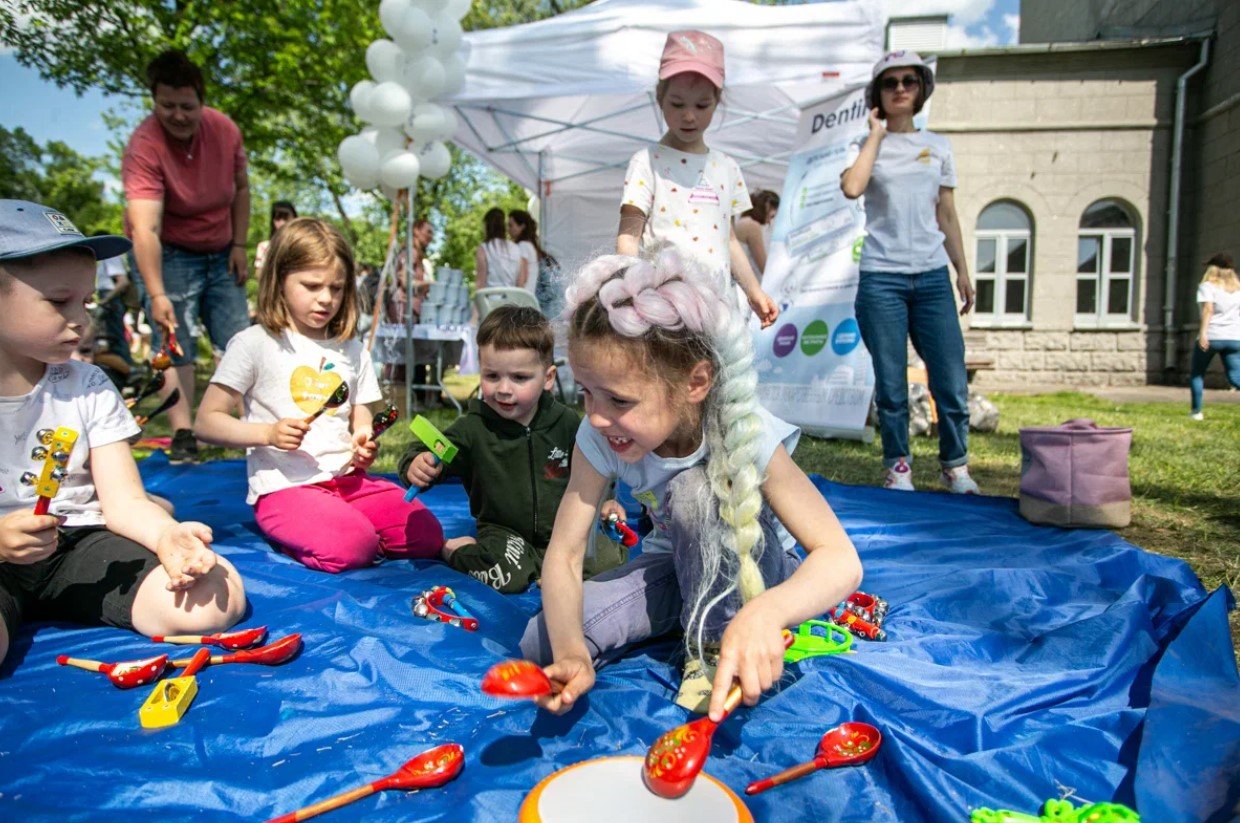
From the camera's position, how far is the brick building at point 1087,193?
37.5ft

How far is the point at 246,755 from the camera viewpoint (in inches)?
54.5

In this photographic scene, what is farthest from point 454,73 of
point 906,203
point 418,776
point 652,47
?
point 418,776

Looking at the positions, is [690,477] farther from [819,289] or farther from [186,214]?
[819,289]

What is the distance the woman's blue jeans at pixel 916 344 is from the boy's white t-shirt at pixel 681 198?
781mm

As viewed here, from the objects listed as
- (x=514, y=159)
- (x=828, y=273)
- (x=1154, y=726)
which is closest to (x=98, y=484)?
(x=1154, y=726)

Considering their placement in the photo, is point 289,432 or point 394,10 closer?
point 289,432

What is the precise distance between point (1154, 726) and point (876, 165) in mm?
2703

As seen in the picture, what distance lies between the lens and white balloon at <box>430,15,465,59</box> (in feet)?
17.6

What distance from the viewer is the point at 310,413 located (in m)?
2.59

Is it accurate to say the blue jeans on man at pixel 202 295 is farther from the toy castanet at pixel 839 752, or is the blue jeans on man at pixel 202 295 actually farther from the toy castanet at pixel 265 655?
the toy castanet at pixel 839 752

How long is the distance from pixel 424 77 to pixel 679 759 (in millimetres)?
5148

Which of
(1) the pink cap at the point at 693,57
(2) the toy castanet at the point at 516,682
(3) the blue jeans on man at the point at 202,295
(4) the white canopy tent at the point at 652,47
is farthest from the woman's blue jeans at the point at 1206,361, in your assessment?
(2) the toy castanet at the point at 516,682

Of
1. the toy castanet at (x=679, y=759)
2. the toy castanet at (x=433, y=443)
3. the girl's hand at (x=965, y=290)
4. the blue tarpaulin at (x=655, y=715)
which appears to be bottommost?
the blue tarpaulin at (x=655, y=715)

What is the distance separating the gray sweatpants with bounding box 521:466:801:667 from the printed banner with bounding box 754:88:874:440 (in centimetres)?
354
